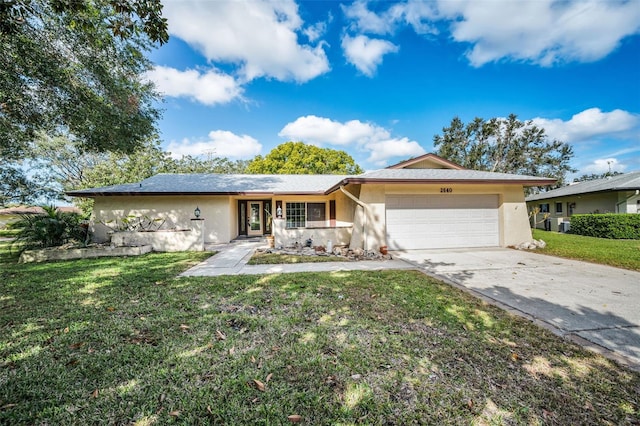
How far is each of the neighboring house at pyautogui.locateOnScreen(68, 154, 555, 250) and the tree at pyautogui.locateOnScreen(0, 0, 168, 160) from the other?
9.30ft

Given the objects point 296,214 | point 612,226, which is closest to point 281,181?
Result: point 296,214

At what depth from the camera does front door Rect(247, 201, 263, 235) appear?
1480 centimetres

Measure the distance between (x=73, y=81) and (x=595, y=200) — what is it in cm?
2719

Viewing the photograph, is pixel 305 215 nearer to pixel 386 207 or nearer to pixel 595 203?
pixel 386 207

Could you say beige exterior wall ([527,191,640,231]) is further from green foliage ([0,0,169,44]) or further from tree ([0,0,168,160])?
tree ([0,0,168,160])

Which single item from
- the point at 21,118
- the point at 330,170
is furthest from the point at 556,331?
the point at 330,170

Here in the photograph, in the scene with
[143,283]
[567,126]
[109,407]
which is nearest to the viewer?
[109,407]

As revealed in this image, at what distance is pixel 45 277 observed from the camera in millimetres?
5906

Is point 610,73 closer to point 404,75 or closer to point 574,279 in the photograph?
point 404,75

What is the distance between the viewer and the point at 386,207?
30.4 ft

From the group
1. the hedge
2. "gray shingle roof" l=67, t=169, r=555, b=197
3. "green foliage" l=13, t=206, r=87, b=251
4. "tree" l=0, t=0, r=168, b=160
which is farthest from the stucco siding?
"green foliage" l=13, t=206, r=87, b=251

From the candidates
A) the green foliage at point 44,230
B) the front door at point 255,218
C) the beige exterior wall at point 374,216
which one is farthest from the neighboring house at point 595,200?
the green foliage at point 44,230

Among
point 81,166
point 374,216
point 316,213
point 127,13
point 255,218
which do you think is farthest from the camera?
point 81,166

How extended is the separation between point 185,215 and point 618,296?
1386cm
